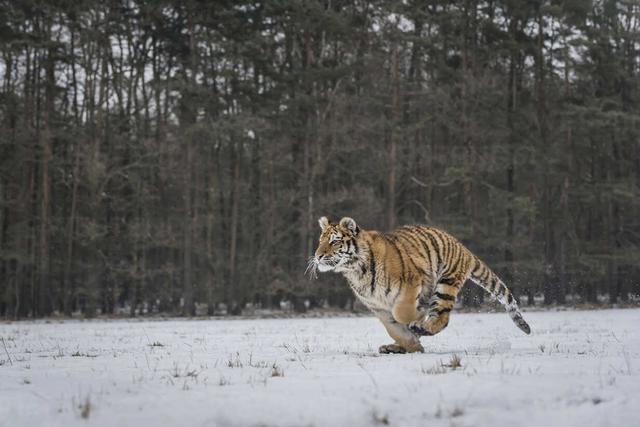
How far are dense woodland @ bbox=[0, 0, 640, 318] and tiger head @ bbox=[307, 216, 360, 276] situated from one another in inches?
858

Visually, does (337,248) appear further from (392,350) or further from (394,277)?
(392,350)

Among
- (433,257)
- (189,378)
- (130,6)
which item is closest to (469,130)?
(130,6)

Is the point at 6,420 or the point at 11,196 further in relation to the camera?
the point at 11,196

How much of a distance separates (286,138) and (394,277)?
24794 mm

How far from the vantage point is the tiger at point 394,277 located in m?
9.75

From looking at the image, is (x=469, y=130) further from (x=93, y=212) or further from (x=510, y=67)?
(x=93, y=212)

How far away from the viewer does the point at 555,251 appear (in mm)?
36812

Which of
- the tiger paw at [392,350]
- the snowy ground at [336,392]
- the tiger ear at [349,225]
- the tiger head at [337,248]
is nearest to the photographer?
the snowy ground at [336,392]

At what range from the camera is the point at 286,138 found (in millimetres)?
34125

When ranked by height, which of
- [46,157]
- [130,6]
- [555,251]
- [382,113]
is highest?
[130,6]

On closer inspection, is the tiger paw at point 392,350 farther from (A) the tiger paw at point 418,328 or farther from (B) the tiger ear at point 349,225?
(B) the tiger ear at point 349,225

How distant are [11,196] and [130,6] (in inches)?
422

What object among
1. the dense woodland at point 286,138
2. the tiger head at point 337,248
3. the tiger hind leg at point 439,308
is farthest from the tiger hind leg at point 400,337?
the dense woodland at point 286,138

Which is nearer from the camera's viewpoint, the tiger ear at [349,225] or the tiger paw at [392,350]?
the tiger paw at [392,350]
